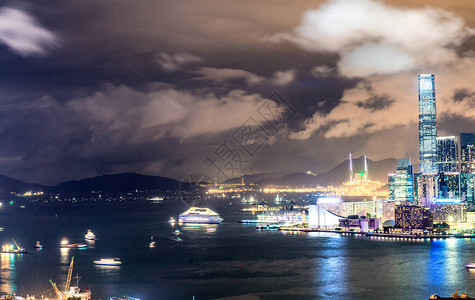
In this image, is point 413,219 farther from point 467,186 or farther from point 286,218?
point 467,186

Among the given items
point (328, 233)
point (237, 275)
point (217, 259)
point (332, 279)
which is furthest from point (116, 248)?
point (328, 233)

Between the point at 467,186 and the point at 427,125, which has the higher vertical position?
the point at 427,125

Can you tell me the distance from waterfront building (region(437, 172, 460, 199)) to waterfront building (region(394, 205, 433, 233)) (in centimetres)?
3182

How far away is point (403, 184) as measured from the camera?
75.8 meters

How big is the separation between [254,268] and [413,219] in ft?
79.0

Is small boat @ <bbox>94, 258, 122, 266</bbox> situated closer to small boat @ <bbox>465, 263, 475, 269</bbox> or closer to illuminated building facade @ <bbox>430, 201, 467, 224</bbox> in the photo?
small boat @ <bbox>465, 263, 475, 269</bbox>

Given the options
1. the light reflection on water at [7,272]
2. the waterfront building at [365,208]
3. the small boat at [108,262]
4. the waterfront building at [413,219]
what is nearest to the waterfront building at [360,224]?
the waterfront building at [413,219]

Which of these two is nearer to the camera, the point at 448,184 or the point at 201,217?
the point at 201,217

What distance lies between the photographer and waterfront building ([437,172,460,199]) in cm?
7500

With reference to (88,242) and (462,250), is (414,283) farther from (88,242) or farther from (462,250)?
(88,242)

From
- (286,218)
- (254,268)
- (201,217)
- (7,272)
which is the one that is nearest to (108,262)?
(7,272)

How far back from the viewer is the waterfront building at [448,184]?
246 feet

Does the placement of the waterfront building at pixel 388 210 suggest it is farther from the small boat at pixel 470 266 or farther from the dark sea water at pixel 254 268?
the small boat at pixel 470 266

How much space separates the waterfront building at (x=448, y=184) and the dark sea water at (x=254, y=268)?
38.8 meters
